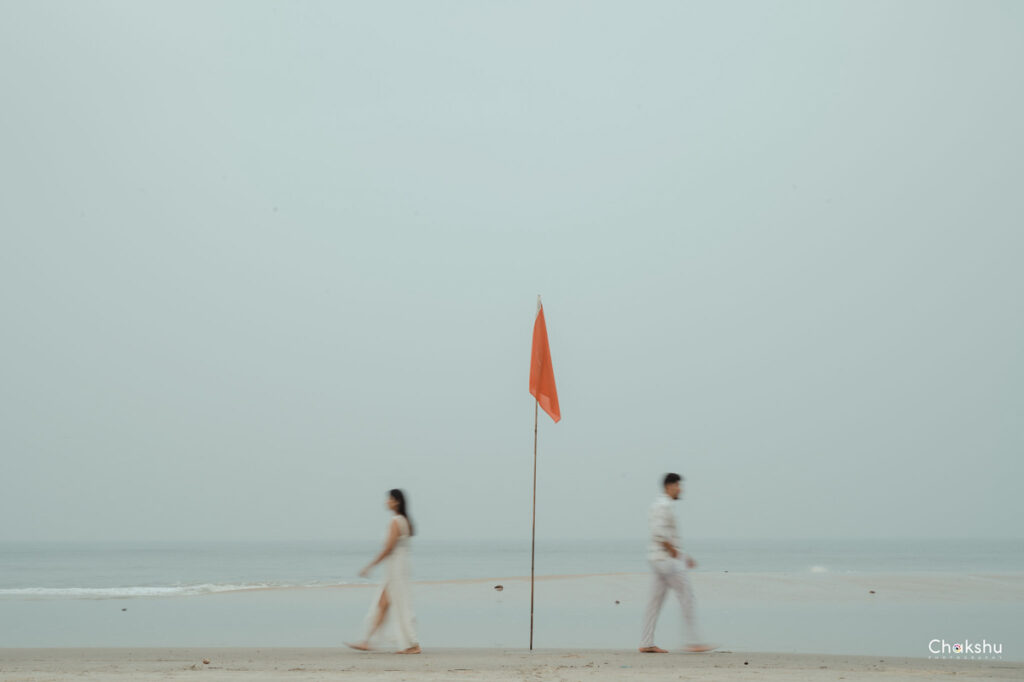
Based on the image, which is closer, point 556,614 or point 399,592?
point 399,592

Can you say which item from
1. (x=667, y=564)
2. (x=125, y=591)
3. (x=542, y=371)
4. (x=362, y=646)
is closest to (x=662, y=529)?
(x=667, y=564)

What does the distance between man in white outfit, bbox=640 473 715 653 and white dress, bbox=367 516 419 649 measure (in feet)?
7.12

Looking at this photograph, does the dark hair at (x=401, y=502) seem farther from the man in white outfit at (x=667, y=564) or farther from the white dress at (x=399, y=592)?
the man in white outfit at (x=667, y=564)

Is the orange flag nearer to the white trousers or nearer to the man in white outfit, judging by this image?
the man in white outfit

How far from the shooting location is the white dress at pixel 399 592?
30.8 feet

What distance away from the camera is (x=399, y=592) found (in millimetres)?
9422

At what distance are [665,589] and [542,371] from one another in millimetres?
2422

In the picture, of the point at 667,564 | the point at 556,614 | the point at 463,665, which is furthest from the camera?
the point at 556,614

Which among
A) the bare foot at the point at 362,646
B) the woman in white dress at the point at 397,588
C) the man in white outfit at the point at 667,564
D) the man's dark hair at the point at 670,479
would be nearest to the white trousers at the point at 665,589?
the man in white outfit at the point at 667,564

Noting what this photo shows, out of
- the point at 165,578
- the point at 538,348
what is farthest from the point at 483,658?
the point at 165,578

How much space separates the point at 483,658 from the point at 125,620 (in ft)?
24.1

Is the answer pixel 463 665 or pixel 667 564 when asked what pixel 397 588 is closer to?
pixel 463 665

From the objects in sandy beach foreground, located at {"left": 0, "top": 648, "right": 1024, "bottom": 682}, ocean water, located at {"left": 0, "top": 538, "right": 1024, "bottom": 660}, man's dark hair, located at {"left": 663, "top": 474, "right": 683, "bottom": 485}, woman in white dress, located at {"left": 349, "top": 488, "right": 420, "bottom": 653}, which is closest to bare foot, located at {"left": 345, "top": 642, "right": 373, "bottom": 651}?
woman in white dress, located at {"left": 349, "top": 488, "right": 420, "bottom": 653}

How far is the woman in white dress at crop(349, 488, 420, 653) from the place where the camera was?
939 centimetres
